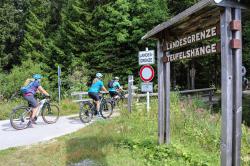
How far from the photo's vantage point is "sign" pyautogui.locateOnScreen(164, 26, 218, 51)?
515cm

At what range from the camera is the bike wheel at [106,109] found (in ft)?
43.2

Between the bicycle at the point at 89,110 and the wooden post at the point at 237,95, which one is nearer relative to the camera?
the wooden post at the point at 237,95

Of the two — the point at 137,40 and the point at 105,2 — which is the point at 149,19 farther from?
the point at 105,2

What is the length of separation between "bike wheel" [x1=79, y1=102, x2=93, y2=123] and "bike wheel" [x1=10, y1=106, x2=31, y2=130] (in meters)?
2.00

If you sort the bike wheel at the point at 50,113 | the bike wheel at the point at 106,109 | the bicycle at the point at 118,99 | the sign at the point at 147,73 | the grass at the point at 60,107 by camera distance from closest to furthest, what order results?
the sign at the point at 147,73
the bike wheel at the point at 50,113
the bike wheel at the point at 106,109
the bicycle at the point at 118,99
the grass at the point at 60,107

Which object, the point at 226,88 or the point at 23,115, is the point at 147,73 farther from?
the point at 226,88

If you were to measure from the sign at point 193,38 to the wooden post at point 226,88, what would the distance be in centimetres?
47

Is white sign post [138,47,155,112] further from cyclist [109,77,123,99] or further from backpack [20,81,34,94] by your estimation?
backpack [20,81,34,94]

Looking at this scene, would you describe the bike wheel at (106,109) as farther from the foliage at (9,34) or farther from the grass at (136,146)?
the foliage at (9,34)

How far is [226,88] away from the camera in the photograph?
14.9 feet

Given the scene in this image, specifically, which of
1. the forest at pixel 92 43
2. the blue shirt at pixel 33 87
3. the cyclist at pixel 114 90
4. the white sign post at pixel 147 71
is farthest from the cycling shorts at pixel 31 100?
the forest at pixel 92 43

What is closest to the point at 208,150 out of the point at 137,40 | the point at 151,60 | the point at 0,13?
the point at 151,60

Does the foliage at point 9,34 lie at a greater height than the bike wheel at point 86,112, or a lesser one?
greater

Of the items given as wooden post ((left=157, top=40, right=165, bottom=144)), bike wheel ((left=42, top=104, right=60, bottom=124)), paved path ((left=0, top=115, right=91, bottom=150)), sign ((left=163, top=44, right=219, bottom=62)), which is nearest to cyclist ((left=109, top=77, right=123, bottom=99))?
paved path ((left=0, top=115, right=91, bottom=150))
